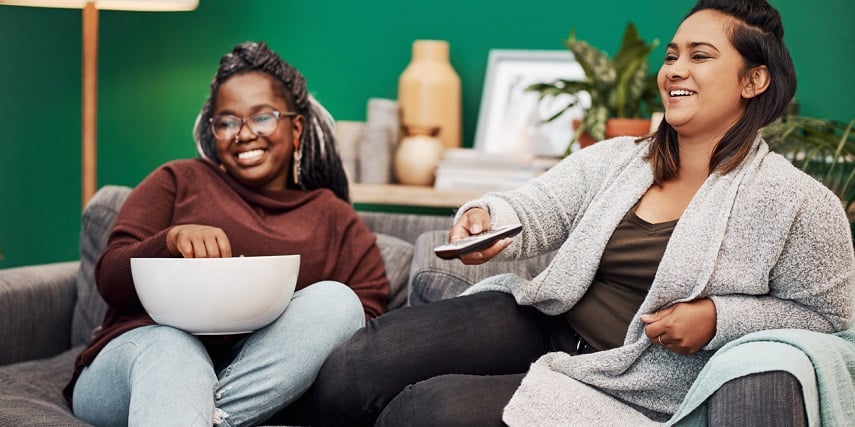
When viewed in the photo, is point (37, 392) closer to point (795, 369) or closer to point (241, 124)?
point (241, 124)

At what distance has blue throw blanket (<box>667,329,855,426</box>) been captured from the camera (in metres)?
1.31

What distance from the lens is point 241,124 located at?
Answer: 1969 millimetres

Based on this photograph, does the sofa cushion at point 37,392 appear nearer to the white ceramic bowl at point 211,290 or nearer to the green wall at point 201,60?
the white ceramic bowl at point 211,290

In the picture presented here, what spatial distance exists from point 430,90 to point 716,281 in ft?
4.44

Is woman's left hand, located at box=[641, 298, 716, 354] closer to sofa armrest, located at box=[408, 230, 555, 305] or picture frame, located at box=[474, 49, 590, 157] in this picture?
sofa armrest, located at box=[408, 230, 555, 305]

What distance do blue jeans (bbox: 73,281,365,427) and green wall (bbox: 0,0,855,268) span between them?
4.45 feet

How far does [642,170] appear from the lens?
168cm

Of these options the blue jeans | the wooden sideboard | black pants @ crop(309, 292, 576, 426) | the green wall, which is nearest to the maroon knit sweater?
the blue jeans

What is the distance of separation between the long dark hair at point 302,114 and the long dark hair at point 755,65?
2.80ft

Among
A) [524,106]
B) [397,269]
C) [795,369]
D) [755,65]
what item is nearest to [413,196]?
[524,106]

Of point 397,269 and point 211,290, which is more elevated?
point 211,290

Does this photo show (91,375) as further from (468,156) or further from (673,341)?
(468,156)

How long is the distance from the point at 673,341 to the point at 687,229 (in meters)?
0.18

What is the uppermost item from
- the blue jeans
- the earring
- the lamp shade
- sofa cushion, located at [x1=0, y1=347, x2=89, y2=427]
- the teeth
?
the lamp shade
